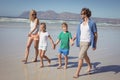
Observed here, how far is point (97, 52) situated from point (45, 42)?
3.75m

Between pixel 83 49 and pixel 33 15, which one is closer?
pixel 83 49

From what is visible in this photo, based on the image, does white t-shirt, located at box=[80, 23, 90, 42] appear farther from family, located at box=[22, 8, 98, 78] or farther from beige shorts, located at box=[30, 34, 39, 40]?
beige shorts, located at box=[30, 34, 39, 40]

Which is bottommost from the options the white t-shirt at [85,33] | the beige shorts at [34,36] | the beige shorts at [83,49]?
the beige shorts at [83,49]

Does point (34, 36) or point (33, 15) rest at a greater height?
point (33, 15)

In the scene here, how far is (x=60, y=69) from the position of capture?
24.8 feet

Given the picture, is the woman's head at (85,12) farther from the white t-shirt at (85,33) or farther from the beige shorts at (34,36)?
the beige shorts at (34,36)

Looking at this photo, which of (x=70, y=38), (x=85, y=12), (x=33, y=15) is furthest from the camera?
(x=33, y=15)

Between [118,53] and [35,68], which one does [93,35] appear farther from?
[118,53]

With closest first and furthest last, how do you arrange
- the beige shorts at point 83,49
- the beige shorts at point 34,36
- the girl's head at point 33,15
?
the beige shorts at point 83,49, the girl's head at point 33,15, the beige shorts at point 34,36

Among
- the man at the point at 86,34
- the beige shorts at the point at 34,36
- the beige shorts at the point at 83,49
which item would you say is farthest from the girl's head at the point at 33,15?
the beige shorts at the point at 83,49

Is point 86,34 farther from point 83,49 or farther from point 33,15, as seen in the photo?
point 33,15

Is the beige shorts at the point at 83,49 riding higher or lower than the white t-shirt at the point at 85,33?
lower

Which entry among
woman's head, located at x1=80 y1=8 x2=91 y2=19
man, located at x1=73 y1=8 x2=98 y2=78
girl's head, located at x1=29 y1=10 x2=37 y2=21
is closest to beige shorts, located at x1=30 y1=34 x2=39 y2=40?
girl's head, located at x1=29 y1=10 x2=37 y2=21

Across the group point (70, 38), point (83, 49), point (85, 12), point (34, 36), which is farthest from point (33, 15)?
point (83, 49)
